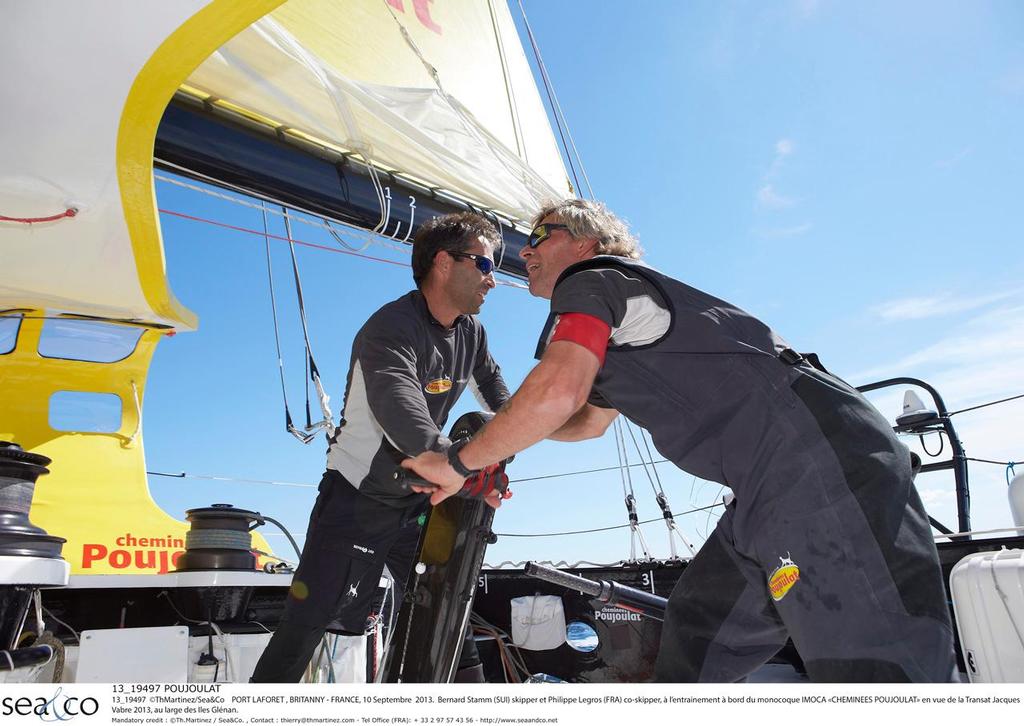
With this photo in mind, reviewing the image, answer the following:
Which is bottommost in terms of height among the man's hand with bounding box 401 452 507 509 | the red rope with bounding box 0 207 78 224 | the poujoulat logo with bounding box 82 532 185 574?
the poujoulat logo with bounding box 82 532 185 574

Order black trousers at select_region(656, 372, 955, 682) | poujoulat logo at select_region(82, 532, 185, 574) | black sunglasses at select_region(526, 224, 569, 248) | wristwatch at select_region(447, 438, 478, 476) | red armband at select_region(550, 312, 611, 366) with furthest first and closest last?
poujoulat logo at select_region(82, 532, 185, 574), black sunglasses at select_region(526, 224, 569, 248), wristwatch at select_region(447, 438, 478, 476), red armband at select_region(550, 312, 611, 366), black trousers at select_region(656, 372, 955, 682)

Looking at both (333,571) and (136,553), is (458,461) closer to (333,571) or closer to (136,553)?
(333,571)

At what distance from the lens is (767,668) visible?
3.73 metres

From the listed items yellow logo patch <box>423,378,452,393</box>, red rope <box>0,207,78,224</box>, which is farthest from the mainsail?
yellow logo patch <box>423,378,452,393</box>

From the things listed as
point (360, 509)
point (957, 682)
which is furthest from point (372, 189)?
point (957, 682)

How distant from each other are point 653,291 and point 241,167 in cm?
183

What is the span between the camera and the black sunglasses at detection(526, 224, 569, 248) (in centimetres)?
203

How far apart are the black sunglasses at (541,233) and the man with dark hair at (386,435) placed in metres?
0.61

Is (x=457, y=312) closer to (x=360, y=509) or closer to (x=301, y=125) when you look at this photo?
(x=360, y=509)

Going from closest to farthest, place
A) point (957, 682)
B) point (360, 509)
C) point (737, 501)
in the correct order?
1. point (957, 682)
2. point (737, 501)
3. point (360, 509)

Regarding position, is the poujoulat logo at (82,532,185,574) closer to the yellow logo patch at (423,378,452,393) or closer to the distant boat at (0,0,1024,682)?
the distant boat at (0,0,1024,682)

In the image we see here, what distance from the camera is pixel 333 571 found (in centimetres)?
231
